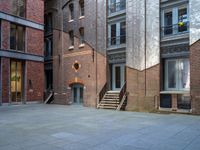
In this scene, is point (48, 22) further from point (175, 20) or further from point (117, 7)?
point (175, 20)

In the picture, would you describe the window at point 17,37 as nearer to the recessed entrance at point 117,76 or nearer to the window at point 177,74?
the recessed entrance at point 117,76

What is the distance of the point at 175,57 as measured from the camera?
54.2 ft

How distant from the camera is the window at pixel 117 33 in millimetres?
19672

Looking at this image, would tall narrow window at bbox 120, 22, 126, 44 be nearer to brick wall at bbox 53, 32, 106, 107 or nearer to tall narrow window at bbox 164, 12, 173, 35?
brick wall at bbox 53, 32, 106, 107

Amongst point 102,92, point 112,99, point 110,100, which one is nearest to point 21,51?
point 102,92

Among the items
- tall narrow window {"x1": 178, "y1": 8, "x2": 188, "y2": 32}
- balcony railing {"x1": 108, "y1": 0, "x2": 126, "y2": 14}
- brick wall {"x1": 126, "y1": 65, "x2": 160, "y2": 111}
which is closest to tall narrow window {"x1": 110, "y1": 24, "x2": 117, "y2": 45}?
balcony railing {"x1": 108, "y1": 0, "x2": 126, "y2": 14}

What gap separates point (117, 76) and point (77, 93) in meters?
4.86

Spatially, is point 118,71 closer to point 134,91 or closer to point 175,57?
point 134,91

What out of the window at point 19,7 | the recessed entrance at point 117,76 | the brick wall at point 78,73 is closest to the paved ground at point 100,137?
the recessed entrance at point 117,76

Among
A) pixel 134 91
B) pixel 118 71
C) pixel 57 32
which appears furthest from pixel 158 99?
pixel 57 32

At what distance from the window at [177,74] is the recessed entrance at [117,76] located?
3904 mm

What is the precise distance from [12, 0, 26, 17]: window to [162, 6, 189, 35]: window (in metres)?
13.5

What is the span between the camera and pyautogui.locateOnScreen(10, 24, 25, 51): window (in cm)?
2309

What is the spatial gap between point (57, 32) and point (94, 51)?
20.2 feet
